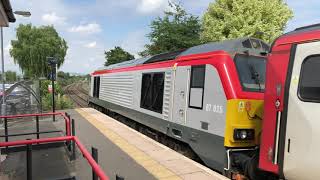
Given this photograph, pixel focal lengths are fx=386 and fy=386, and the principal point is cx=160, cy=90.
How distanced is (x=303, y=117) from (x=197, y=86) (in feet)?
11.6

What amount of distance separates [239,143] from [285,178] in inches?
72.7

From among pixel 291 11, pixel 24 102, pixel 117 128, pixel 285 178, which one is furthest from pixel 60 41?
pixel 285 178

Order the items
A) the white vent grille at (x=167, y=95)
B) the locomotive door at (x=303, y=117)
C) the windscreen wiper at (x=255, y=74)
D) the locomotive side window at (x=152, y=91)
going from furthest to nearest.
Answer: the locomotive side window at (x=152, y=91) < the white vent grille at (x=167, y=95) < the windscreen wiper at (x=255, y=74) < the locomotive door at (x=303, y=117)

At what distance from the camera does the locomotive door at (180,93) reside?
910cm

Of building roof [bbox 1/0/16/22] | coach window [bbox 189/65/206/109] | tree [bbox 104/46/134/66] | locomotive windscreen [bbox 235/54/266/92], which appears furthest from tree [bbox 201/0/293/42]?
tree [bbox 104/46/134/66]

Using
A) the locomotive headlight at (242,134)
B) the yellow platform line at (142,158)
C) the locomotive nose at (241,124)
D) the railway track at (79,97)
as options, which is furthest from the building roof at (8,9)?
the railway track at (79,97)

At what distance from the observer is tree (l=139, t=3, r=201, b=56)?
101ft

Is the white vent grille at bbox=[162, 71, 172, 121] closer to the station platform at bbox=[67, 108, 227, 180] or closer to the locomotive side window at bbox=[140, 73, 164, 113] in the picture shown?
the locomotive side window at bbox=[140, 73, 164, 113]

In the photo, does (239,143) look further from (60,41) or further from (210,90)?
(60,41)

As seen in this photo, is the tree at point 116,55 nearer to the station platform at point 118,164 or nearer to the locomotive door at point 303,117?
the station platform at point 118,164

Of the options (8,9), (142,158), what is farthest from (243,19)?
(8,9)

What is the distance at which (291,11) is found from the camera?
33.2 meters

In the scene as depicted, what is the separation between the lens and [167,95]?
10.2 m

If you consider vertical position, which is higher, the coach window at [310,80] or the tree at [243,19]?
the tree at [243,19]
